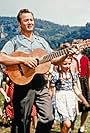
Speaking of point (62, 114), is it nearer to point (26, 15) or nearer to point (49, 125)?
point (49, 125)

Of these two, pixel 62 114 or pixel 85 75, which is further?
pixel 85 75

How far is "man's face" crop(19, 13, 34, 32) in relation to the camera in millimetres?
7359

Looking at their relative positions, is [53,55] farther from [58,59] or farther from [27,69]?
[27,69]

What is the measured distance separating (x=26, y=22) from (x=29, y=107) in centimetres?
116

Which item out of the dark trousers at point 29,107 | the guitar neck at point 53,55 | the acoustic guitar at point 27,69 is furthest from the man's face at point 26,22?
the dark trousers at point 29,107

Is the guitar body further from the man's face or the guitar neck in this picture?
the man's face

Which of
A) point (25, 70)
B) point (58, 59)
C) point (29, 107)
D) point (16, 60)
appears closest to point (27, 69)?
point (25, 70)

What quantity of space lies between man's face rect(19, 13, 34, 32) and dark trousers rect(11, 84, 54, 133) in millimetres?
751

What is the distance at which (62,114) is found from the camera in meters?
8.52

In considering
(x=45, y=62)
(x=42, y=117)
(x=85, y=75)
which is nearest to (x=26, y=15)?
(x=45, y=62)

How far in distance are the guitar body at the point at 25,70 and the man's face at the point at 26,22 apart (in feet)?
1.00

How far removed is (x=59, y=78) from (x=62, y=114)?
55 centimetres

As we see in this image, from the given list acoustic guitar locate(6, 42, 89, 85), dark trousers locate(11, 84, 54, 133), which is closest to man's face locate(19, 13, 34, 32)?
acoustic guitar locate(6, 42, 89, 85)

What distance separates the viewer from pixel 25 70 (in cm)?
742
